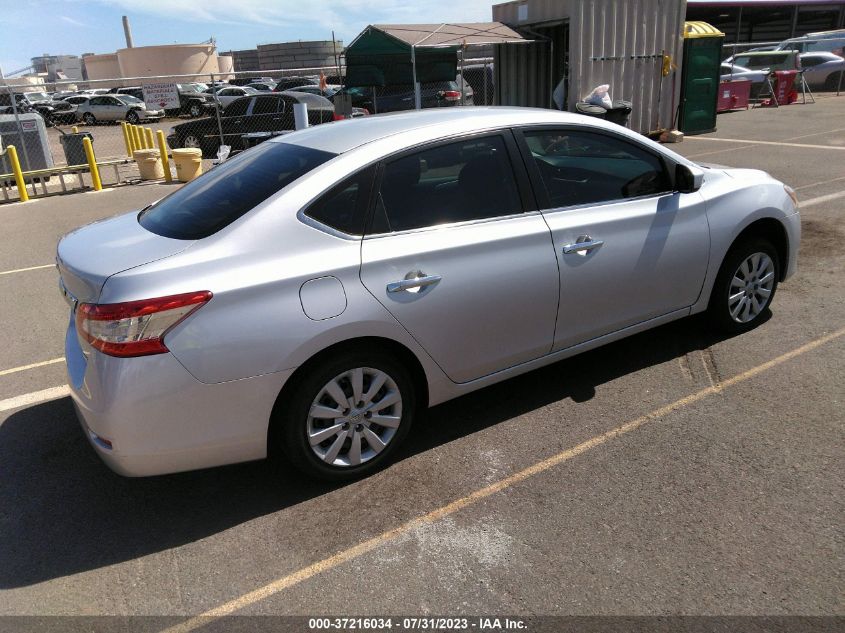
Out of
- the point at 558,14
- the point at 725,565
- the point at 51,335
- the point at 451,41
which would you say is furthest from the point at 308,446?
the point at 558,14

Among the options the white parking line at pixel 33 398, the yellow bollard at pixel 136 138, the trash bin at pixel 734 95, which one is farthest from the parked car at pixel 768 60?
the white parking line at pixel 33 398

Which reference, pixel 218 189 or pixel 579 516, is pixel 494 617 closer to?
pixel 579 516

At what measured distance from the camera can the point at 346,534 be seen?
2928 millimetres

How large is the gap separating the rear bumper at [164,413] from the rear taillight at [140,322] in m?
0.04

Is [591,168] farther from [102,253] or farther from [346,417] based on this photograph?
[102,253]

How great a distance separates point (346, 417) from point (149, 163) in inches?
477

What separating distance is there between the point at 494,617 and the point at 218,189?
2.40 m

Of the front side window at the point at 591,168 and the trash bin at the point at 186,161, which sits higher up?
the front side window at the point at 591,168

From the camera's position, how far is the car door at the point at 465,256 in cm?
314

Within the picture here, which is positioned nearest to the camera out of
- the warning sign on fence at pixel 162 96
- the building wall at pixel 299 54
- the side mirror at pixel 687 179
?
the side mirror at pixel 687 179

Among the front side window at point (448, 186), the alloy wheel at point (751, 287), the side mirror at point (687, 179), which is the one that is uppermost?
the front side window at point (448, 186)

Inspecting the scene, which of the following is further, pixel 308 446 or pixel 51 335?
pixel 51 335

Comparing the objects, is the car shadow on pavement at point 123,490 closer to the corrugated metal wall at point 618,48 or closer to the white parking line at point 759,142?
the corrugated metal wall at point 618,48

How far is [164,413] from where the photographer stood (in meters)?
2.73
